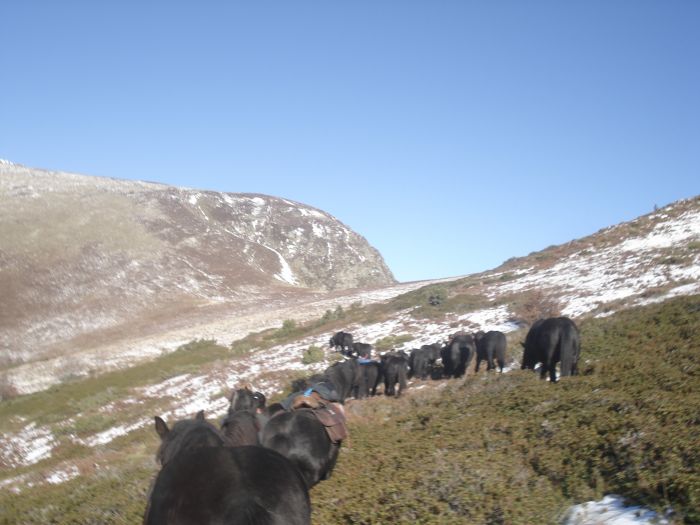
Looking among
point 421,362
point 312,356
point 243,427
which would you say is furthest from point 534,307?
point 243,427

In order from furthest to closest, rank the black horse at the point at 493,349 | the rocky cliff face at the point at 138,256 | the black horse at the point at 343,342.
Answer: the rocky cliff face at the point at 138,256
the black horse at the point at 343,342
the black horse at the point at 493,349

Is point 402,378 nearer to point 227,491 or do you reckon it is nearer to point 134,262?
point 227,491

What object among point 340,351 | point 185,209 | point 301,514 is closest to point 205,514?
point 301,514

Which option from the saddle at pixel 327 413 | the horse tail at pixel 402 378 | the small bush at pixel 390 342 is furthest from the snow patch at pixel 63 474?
the small bush at pixel 390 342

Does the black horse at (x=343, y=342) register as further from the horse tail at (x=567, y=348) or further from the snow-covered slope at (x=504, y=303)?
the horse tail at (x=567, y=348)

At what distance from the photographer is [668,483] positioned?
17.8 ft

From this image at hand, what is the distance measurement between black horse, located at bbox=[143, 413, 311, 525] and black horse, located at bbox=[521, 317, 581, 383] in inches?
340

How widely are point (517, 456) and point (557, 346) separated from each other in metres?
5.13

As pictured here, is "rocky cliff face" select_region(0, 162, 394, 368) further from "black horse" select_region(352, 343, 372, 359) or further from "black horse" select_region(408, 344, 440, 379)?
"black horse" select_region(408, 344, 440, 379)

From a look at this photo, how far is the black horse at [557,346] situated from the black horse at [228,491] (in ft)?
28.3

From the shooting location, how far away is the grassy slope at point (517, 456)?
6.04 metres

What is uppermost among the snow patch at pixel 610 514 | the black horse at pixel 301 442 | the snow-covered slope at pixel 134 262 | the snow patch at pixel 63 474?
the snow-covered slope at pixel 134 262

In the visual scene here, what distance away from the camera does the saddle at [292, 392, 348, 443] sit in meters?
8.69

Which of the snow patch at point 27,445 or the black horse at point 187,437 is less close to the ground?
the black horse at point 187,437
